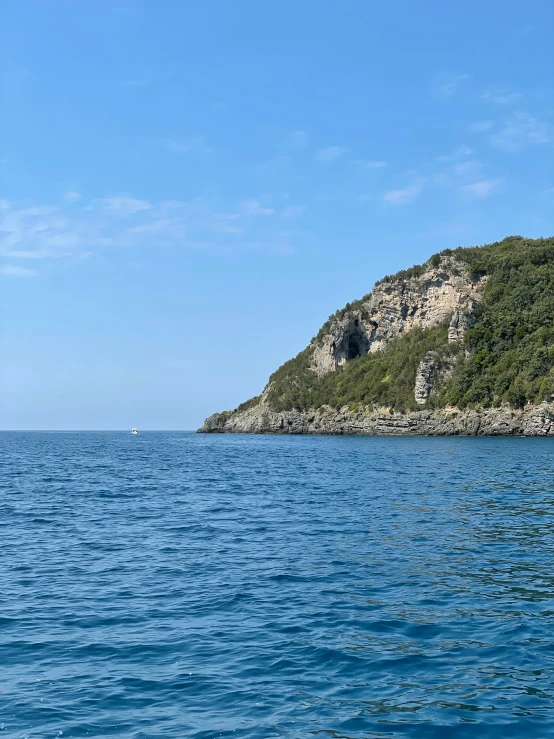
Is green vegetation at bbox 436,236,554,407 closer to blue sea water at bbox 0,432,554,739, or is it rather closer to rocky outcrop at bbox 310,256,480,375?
rocky outcrop at bbox 310,256,480,375

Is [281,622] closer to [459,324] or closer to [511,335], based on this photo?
[511,335]

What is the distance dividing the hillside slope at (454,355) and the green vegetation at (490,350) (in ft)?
0.78

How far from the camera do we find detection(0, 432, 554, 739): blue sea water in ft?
35.3

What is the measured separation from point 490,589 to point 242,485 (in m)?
30.9

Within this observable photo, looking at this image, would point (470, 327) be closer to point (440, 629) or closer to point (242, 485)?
point (242, 485)

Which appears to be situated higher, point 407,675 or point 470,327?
point 470,327

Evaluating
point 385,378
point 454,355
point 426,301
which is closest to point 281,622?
point 454,355

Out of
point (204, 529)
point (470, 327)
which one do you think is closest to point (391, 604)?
point (204, 529)

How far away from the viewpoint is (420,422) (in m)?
150

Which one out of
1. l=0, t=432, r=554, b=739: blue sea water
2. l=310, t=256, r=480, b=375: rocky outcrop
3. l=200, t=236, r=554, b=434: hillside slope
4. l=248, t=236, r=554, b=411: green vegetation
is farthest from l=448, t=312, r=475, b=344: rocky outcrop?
l=0, t=432, r=554, b=739: blue sea water

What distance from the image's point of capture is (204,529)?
2816 centimetres

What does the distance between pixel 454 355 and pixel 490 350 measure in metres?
9.70

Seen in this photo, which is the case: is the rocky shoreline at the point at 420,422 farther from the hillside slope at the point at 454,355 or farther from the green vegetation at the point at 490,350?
the green vegetation at the point at 490,350

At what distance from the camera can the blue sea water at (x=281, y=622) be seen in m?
10.8
